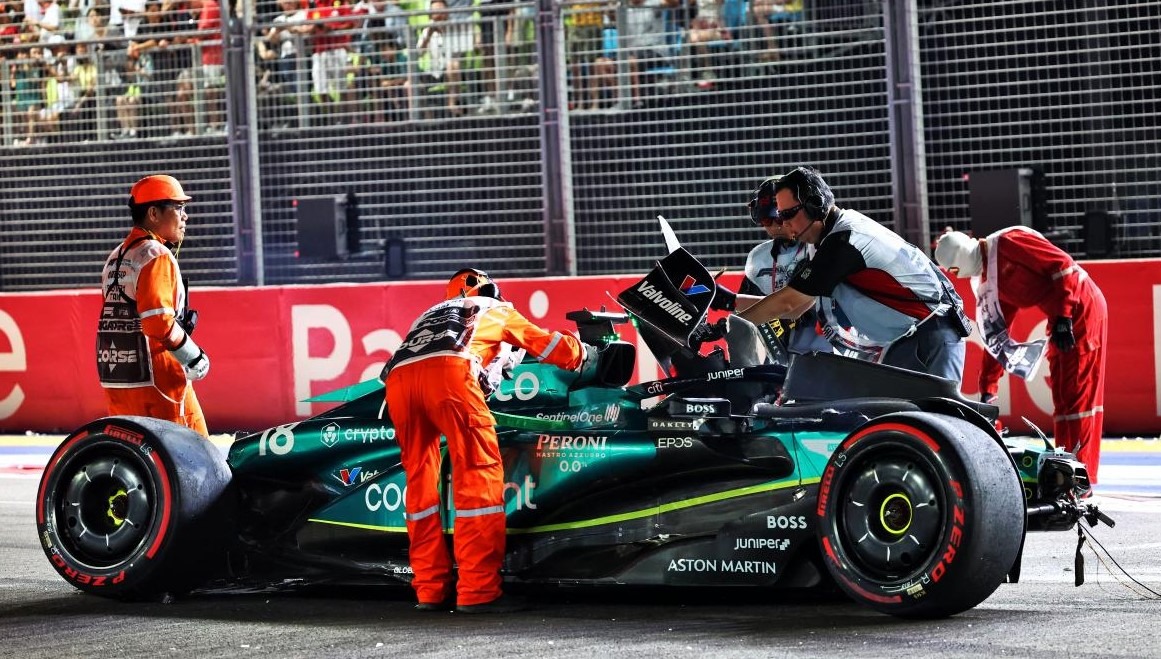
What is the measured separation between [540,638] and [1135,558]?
3058mm

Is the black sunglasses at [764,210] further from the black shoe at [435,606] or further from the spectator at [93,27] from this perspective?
→ the spectator at [93,27]

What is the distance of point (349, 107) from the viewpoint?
51.2 feet

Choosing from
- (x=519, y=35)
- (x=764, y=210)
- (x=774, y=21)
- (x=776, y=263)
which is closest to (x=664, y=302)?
(x=764, y=210)

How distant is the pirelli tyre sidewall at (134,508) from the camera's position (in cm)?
695

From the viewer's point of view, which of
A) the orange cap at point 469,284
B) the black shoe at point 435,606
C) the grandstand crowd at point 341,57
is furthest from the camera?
the grandstand crowd at point 341,57

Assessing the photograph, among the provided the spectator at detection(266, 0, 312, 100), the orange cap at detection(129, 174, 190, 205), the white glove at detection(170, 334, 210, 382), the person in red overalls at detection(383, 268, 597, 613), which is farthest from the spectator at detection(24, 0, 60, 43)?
the person in red overalls at detection(383, 268, 597, 613)

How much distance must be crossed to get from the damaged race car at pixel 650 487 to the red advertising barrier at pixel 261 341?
545cm

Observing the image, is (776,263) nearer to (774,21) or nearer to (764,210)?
(764,210)

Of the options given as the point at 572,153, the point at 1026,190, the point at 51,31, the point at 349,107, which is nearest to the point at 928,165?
the point at 1026,190

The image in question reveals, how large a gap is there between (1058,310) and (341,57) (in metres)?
7.88

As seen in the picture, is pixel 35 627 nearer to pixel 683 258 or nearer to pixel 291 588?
pixel 291 588

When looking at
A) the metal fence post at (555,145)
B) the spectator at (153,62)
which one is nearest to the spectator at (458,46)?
the metal fence post at (555,145)

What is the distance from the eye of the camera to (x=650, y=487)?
21.2 feet

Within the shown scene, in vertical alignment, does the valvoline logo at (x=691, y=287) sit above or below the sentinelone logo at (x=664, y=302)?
above
